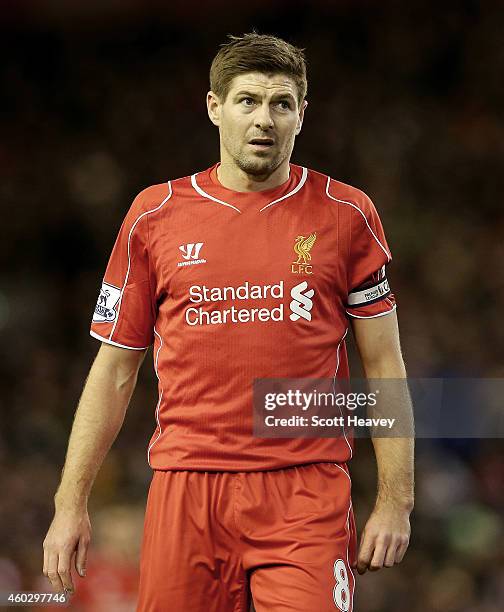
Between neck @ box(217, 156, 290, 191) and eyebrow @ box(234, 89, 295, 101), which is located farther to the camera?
neck @ box(217, 156, 290, 191)

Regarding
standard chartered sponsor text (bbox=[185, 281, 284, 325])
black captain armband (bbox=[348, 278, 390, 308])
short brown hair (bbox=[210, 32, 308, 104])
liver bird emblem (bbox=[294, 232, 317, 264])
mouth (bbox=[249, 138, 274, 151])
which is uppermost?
short brown hair (bbox=[210, 32, 308, 104])

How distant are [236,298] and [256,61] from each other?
706mm

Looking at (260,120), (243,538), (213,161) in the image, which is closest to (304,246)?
(260,120)

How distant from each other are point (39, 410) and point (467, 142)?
4.29 m

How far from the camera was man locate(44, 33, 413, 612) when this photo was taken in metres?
3.35

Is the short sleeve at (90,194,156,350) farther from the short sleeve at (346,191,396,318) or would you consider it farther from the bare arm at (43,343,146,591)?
the short sleeve at (346,191,396,318)

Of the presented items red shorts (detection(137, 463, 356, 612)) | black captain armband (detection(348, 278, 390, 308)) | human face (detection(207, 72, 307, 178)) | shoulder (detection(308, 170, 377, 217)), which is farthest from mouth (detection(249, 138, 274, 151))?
red shorts (detection(137, 463, 356, 612))

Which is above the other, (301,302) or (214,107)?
(214,107)

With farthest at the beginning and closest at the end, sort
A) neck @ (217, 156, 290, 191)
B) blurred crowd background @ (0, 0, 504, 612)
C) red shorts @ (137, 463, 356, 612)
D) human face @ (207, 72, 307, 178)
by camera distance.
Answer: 1. blurred crowd background @ (0, 0, 504, 612)
2. neck @ (217, 156, 290, 191)
3. human face @ (207, 72, 307, 178)
4. red shorts @ (137, 463, 356, 612)

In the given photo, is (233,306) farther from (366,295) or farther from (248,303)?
(366,295)

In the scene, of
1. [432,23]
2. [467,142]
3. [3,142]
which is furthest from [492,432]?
[3,142]

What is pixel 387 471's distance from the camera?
3492 mm

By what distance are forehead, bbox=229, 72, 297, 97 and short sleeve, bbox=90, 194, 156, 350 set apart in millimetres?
479

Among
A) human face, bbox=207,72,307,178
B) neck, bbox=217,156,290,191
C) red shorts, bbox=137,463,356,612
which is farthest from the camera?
neck, bbox=217,156,290,191
